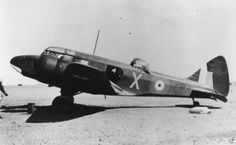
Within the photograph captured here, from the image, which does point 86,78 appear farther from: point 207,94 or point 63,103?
point 207,94

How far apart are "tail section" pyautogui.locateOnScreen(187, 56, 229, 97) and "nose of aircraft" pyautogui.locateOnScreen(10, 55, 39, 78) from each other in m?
7.51

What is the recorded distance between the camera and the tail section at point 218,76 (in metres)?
12.8

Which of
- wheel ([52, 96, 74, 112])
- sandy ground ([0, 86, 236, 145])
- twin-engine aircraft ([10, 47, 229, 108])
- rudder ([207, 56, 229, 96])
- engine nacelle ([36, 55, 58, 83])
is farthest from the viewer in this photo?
rudder ([207, 56, 229, 96])

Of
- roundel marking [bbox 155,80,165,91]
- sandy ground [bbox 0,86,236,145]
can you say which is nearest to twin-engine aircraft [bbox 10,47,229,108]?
roundel marking [bbox 155,80,165,91]

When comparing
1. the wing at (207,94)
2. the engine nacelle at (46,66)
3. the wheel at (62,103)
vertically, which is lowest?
the wheel at (62,103)

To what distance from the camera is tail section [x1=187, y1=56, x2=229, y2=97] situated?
42.0ft

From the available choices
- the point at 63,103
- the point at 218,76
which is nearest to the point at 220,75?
the point at 218,76

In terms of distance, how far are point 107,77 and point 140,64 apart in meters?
1.84

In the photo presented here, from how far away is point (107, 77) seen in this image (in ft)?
37.6

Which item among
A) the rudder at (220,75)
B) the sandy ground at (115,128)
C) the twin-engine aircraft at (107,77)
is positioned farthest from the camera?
the rudder at (220,75)

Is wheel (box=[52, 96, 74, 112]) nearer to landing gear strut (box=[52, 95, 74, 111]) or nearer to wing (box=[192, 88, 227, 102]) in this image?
landing gear strut (box=[52, 95, 74, 111])

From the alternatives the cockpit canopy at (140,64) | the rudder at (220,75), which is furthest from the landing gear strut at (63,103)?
the rudder at (220,75)

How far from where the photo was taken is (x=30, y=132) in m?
7.65

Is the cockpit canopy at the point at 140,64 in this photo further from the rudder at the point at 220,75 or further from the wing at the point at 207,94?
the rudder at the point at 220,75
